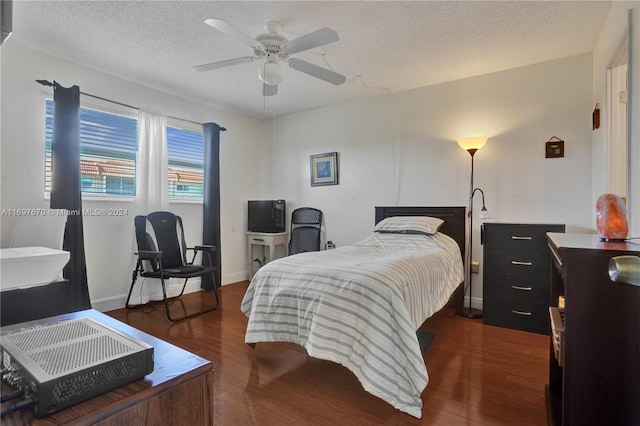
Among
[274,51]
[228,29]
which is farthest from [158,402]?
[274,51]

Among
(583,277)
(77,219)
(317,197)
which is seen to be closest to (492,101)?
(317,197)

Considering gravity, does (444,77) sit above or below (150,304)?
above

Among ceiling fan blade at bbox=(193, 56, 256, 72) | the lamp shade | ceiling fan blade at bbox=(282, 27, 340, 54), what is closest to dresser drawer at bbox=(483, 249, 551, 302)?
the lamp shade

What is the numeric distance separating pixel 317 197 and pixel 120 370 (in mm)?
4120

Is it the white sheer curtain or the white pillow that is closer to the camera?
the white pillow

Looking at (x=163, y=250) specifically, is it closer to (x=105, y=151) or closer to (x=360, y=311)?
(x=105, y=151)

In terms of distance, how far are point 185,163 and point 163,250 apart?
3.93ft

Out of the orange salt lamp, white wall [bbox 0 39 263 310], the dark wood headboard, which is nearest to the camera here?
the orange salt lamp

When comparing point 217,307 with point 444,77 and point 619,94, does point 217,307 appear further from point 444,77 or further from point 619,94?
point 619,94

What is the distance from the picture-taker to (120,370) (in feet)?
1.97

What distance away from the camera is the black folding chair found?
3258 mm

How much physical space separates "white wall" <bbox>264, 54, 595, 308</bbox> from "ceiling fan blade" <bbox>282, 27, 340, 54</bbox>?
2021 millimetres

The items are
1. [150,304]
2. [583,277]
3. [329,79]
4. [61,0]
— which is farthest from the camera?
[150,304]

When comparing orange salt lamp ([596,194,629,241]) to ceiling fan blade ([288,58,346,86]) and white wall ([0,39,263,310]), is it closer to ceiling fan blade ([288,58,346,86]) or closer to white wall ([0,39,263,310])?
ceiling fan blade ([288,58,346,86])
